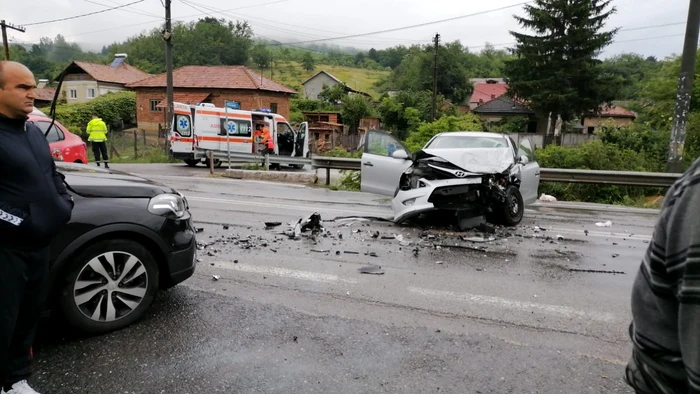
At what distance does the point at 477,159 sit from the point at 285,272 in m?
3.86

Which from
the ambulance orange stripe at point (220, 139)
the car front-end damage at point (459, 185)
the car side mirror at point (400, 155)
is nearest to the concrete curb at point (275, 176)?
the ambulance orange stripe at point (220, 139)

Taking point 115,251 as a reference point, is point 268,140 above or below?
above

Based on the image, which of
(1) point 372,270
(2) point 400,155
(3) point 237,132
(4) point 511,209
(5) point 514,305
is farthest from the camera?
(3) point 237,132

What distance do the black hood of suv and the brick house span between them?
38597mm

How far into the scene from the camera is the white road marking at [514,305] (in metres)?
4.31

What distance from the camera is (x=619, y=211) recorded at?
11.1 metres

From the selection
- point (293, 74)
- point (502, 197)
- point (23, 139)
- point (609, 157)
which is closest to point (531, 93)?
point (609, 157)

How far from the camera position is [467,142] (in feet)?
31.9

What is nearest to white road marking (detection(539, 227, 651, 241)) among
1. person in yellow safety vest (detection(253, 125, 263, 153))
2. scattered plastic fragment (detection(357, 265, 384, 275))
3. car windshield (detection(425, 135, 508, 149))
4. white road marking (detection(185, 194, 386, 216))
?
car windshield (detection(425, 135, 508, 149))

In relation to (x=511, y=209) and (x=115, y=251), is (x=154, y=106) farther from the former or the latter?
(x=115, y=251)

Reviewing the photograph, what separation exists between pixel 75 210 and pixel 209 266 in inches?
82.2

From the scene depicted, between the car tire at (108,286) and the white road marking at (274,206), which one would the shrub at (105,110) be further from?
the car tire at (108,286)

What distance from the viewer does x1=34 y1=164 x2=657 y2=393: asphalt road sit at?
3.12m

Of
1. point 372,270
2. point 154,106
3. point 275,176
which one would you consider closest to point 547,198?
point 275,176
